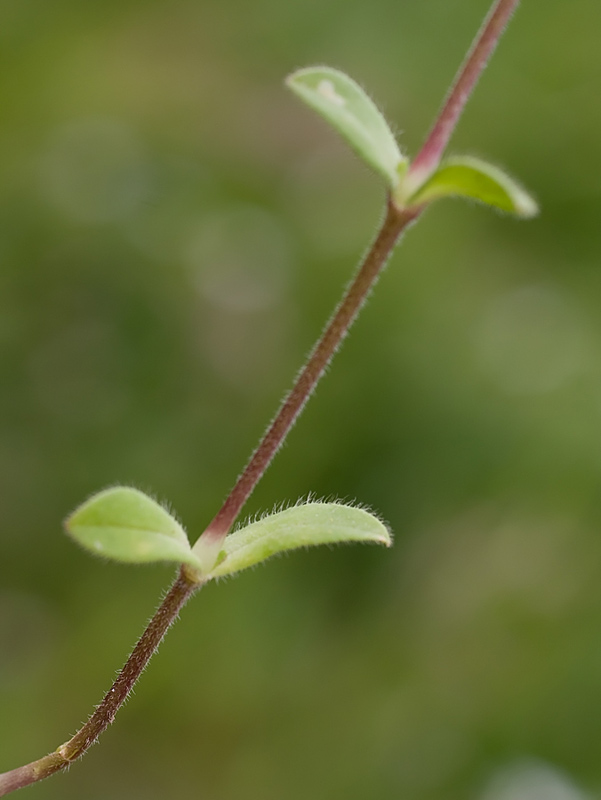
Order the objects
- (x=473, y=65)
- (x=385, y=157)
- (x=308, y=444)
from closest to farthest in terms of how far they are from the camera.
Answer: (x=473, y=65) → (x=385, y=157) → (x=308, y=444)

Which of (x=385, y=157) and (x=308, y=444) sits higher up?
(x=385, y=157)

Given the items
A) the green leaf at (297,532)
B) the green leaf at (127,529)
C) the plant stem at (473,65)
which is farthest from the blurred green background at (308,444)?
the plant stem at (473,65)

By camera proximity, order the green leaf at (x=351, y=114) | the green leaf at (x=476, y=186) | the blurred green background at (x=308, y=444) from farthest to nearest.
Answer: the blurred green background at (x=308, y=444) → the green leaf at (x=351, y=114) → the green leaf at (x=476, y=186)

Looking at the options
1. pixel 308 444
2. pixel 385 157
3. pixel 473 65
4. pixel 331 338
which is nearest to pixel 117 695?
pixel 331 338

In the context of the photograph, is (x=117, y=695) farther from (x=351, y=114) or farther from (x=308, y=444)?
(x=308, y=444)

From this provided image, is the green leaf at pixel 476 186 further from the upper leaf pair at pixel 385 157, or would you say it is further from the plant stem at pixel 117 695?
the plant stem at pixel 117 695

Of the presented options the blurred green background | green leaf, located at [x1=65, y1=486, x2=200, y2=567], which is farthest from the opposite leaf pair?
the blurred green background

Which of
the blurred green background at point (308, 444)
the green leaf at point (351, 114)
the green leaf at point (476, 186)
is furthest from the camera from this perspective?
the blurred green background at point (308, 444)

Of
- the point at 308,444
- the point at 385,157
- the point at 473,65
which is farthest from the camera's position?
the point at 308,444
